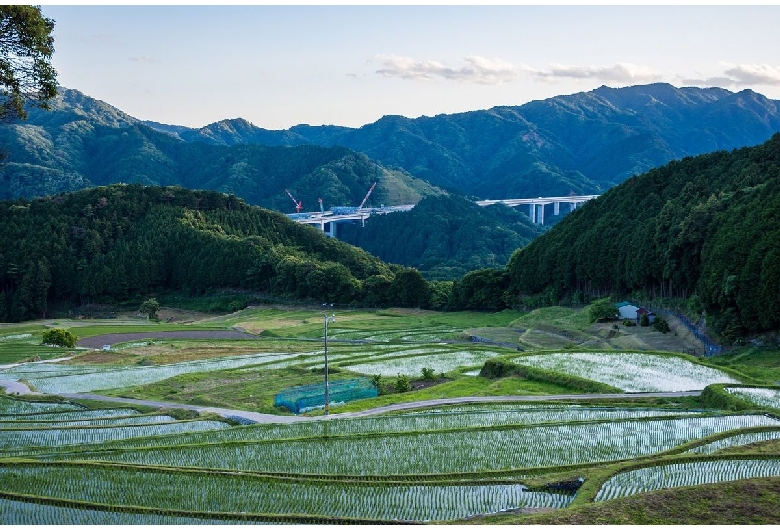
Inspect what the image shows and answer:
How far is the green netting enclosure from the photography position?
42125 millimetres

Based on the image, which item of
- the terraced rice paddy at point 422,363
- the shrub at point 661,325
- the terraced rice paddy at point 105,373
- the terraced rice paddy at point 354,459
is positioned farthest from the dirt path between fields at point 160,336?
the shrub at point 661,325

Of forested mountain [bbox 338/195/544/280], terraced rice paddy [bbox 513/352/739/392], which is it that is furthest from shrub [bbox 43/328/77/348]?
forested mountain [bbox 338/195/544/280]

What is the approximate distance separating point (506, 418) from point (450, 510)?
12826mm

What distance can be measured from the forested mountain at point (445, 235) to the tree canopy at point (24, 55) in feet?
395

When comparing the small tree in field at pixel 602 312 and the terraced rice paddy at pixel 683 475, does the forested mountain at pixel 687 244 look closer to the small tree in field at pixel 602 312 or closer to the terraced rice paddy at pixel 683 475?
the small tree in field at pixel 602 312

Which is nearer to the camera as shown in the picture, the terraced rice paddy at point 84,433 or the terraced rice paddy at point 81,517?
the terraced rice paddy at point 81,517

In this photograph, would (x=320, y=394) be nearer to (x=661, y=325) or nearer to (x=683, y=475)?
(x=683, y=475)

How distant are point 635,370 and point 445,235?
128 metres

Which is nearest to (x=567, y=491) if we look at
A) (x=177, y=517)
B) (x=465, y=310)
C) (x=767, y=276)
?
(x=177, y=517)

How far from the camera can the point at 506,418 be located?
3569cm

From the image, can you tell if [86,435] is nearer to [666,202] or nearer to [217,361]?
[217,361]

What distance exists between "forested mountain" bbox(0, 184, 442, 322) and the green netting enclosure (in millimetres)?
55219

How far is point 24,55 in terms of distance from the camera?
107 feet

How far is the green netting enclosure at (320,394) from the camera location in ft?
138
